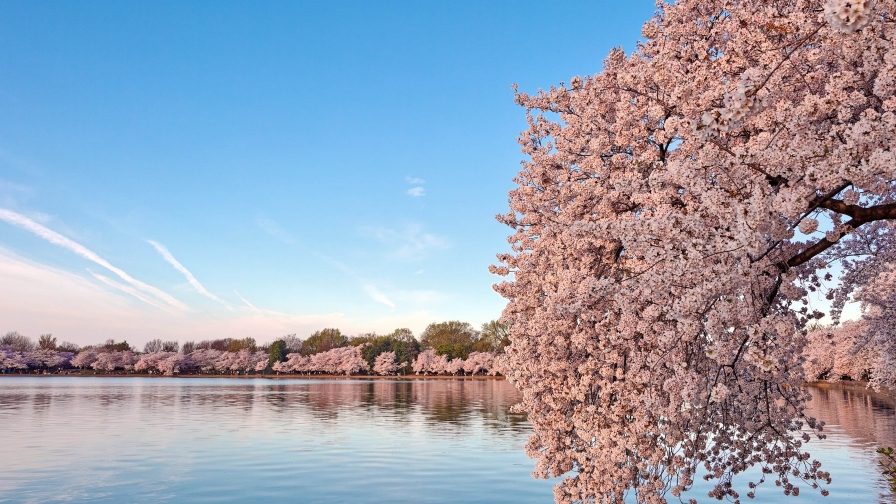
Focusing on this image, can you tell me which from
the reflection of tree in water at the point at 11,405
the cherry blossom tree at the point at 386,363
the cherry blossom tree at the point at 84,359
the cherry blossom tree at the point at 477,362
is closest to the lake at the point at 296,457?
the reflection of tree in water at the point at 11,405

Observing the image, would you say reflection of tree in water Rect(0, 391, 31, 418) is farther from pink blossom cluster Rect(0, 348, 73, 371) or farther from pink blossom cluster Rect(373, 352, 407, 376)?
pink blossom cluster Rect(0, 348, 73, 371)

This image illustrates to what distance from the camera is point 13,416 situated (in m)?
35.0

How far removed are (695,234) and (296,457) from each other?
20516mm

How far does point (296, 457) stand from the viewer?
23594 millimetres

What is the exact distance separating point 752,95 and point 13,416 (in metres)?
41.9

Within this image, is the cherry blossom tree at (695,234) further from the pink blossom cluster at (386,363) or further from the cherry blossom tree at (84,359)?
the cherry blossom tree at (84,359)

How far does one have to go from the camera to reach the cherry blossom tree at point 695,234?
6414mm

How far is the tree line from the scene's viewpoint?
127250mm

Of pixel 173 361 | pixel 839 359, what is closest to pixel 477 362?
pixel 173 361

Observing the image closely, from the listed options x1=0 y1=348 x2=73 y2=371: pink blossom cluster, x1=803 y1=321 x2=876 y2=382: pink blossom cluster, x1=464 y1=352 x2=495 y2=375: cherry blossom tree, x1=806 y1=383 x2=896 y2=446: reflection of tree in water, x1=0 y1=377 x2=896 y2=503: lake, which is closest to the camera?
x1=0 y1=377 x2=896 y2=503: lake

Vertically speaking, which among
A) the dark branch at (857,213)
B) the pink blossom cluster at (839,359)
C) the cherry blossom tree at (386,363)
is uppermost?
the dark branch at (857,213)

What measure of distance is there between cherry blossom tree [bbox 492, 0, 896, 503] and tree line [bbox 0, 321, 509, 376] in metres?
108

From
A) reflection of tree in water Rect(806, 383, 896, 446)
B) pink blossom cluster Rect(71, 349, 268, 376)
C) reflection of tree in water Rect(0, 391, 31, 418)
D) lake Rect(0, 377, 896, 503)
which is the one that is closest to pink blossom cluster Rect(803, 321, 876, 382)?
reflection of tree in water Rect(806, 383, 896, 446)

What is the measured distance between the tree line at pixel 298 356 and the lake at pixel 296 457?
8754 cm
